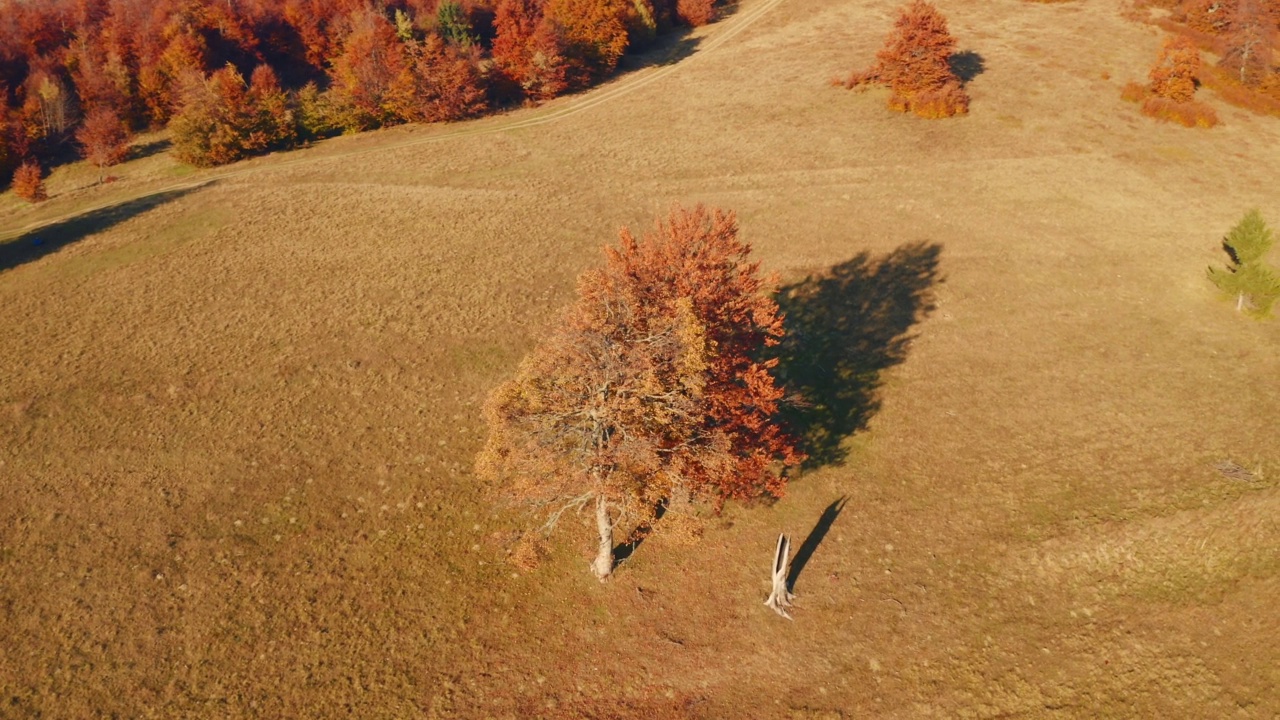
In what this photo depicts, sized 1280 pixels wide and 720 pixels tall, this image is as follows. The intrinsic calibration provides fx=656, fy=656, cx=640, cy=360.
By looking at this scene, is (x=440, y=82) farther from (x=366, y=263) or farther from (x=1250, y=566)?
(x=1250, y=566)

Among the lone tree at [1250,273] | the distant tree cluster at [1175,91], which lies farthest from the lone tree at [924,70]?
the lone tree at [1250,273]

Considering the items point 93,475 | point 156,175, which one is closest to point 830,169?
point 93,475

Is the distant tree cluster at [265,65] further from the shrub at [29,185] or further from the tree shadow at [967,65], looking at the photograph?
the tree shadow at [967,65]

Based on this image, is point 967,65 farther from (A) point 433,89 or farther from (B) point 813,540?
(B) point 813,540

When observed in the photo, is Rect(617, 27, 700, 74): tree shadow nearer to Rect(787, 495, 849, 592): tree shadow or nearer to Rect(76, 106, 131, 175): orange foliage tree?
Rect(76, 106, 131, 175): orange foliage tree

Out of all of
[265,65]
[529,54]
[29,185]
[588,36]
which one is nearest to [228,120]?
[265,65]

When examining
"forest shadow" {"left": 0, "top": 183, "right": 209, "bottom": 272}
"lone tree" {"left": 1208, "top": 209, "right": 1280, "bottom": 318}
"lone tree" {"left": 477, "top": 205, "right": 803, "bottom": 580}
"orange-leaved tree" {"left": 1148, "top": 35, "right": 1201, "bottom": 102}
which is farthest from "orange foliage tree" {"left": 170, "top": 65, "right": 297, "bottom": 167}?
"orange-leaved tree" {"left": 1148, "top": 35, "right": 1201, "bottom": 102}
